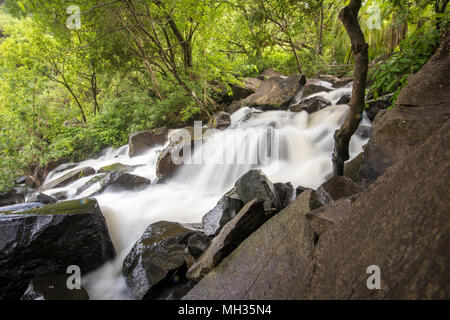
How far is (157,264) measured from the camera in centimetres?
258

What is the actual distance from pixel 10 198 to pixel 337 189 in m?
9.38

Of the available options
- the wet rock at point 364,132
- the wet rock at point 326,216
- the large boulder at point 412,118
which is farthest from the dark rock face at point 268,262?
the wet rock at point 364,132

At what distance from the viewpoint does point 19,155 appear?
850 cm

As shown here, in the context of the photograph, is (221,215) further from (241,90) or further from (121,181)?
(241,90)

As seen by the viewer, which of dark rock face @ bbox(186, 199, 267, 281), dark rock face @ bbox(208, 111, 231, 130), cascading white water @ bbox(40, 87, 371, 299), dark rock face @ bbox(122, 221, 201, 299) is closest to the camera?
dark rock face @ bbox(186, 199, 267, 281)

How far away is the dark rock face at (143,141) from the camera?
26.6 ft

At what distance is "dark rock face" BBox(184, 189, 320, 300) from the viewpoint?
173 cm

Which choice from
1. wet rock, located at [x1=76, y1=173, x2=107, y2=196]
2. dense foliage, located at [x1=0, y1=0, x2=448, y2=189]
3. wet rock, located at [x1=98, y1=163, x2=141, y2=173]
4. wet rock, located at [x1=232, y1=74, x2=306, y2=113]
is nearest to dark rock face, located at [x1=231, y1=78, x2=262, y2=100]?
dense foliage, located at [x1=0, y1=0, x2=448, y2=189]

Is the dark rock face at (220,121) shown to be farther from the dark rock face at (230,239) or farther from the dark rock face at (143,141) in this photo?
the dark rock face at (230,239)

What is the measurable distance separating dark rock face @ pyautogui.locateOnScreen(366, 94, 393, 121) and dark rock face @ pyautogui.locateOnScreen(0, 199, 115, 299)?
5.46m

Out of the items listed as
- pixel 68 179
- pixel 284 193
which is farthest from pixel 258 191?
pixel 68 179

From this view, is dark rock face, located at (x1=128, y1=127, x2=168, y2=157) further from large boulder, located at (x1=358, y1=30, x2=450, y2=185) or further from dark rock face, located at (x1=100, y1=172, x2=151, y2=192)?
large boulder, located at (x1=358, y1=30, x2=450, y2=185)
